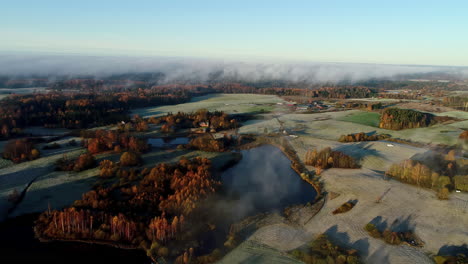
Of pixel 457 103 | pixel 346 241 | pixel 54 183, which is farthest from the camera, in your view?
pixel 457 103

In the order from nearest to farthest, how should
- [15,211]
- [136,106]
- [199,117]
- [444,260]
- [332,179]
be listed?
[444,260], [15,211], [332,179], [199,117], [136,106]

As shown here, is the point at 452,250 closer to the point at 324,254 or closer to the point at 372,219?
the point at 372,219

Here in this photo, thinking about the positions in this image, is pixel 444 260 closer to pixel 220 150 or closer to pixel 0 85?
pixel 220 150

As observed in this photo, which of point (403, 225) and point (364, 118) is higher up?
point (364, 118)

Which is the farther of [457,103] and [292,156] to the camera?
[457,103]

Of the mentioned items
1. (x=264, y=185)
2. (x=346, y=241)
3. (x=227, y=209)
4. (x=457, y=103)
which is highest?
(x=457, y=103)

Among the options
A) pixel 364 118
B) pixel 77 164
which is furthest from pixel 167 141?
pixel 364 118

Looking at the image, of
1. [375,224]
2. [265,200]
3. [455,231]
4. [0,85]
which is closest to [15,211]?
[265,200]

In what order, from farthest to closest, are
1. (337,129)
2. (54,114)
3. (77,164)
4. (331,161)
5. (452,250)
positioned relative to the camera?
1. (54,114)
2. (337,129)
3. (331,161)
4. (77,164)
5. (452,250)
